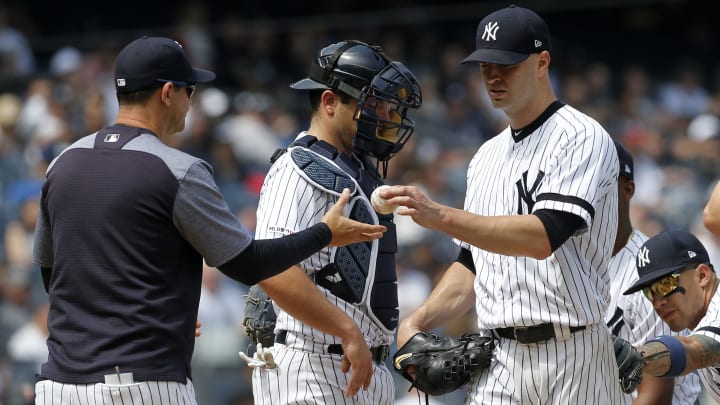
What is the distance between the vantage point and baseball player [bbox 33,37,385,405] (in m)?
3.64

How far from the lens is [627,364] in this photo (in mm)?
4285

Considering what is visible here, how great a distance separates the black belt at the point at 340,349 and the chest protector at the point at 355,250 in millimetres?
88

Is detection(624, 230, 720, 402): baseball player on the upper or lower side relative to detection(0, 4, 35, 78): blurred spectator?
lower

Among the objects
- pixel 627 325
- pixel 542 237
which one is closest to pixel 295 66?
pixel 627 325

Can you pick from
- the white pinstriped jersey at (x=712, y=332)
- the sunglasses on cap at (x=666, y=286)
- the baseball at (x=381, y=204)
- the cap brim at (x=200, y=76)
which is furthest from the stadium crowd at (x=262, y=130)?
the baseball at (x=381, y=204)

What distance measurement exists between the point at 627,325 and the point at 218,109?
7650mm

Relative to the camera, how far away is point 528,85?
4.22 meters

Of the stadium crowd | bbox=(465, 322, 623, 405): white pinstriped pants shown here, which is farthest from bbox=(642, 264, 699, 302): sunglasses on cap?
the stadium crowd

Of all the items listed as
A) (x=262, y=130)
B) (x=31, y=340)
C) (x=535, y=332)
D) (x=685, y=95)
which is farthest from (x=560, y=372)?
(x=685, y=95)

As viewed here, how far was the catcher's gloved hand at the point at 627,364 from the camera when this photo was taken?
14.0 feet

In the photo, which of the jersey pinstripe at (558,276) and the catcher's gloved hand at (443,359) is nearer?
the jersey pinstripe at (558,276)

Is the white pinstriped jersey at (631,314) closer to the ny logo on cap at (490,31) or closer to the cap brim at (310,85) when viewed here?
the ny logo on cap at (490,31)

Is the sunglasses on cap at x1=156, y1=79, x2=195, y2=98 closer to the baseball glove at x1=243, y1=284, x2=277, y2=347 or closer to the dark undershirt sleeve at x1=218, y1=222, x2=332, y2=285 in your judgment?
the dark undershirt sleeve at x1=218, y1=222, x2=332, y2=285

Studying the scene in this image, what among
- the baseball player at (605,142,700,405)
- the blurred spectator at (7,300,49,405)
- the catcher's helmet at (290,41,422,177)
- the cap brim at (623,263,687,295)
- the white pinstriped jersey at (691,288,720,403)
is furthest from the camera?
the blurred spectator at (7,300,49,405)
